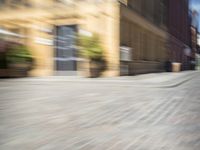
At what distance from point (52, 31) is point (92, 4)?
2531mm

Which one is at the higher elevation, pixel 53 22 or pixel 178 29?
pixel 178 29

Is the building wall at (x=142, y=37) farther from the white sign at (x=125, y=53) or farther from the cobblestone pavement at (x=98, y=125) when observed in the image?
the cobblestone pavement at (x=98, y=125)

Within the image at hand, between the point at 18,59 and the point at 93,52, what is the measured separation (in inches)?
126

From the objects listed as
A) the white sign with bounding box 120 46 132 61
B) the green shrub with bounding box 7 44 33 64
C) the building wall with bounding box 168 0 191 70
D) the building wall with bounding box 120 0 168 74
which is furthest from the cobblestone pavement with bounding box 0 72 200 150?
the building wall with bounding box 168 0 191 70

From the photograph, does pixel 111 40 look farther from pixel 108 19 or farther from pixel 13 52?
pixel 13 52

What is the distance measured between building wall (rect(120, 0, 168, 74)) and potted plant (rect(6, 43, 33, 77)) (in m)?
4.51

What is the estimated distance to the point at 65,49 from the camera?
2078 centimetres

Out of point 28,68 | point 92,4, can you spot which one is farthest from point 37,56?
point 92,4

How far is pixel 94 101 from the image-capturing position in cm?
888

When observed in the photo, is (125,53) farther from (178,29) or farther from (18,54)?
(178,29)

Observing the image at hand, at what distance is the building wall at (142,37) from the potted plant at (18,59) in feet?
14.8

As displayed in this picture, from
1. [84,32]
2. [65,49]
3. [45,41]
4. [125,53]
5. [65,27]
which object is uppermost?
→ [65,27]

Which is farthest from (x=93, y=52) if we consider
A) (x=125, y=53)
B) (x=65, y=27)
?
(x=125, y=53)

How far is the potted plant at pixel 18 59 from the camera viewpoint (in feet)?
60.6
